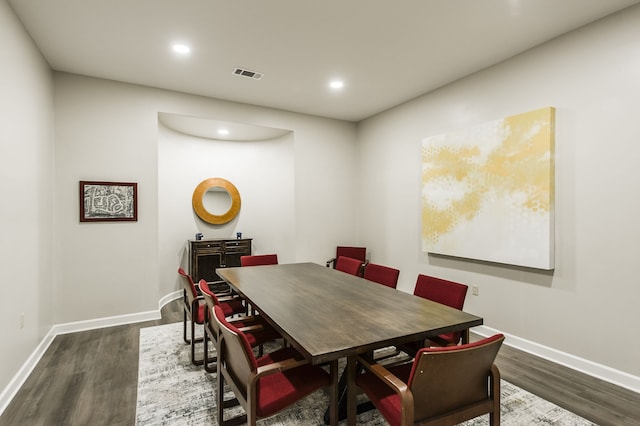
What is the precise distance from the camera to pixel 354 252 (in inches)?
212

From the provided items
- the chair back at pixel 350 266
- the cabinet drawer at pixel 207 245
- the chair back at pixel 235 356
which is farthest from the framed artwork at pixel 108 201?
the chair back at pixel 235 356

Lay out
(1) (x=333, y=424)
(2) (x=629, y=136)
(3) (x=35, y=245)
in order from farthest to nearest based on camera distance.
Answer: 1. (3) (x=35, y=245)
2. (2) (x=629, y=136)
3. (1) (x=333, y=424)

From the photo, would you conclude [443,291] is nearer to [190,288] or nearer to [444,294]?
[444,294]

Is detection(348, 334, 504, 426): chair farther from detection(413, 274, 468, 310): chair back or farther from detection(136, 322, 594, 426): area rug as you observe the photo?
detection(413, 274, 468, 310): chair back

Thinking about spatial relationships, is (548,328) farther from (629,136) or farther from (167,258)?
(167,258)

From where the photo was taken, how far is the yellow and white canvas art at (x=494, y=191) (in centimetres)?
304

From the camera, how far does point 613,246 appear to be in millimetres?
2650

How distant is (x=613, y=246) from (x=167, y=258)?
5.49m

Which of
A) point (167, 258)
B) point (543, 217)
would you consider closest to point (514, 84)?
point (543, 217)

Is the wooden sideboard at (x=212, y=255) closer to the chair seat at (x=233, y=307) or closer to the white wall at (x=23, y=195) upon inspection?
the white wall at (x=23, y=195)

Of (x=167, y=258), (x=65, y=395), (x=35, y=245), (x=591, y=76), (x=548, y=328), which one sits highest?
(x=591, y=76)

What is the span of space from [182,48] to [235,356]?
2905mm

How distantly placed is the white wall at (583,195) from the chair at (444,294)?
131 centimetres

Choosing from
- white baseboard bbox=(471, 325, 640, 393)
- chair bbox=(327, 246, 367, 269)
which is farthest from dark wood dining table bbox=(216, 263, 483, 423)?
chair bbox=(327, 246, 367, 269)
